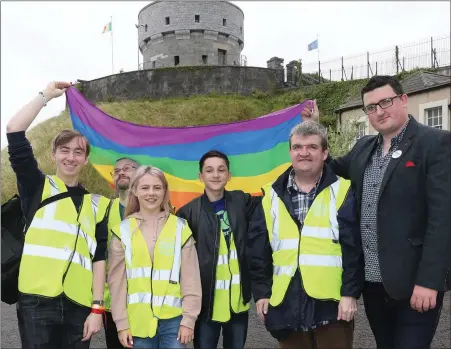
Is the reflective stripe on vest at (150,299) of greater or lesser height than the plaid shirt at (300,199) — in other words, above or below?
below

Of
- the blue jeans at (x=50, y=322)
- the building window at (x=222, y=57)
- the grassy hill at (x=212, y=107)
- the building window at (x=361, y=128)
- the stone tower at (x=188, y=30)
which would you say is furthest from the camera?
the building window at (x=222, y=57)

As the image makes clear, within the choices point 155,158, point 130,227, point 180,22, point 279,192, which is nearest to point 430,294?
point 279,192

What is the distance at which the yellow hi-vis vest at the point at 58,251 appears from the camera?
3146 millimetres

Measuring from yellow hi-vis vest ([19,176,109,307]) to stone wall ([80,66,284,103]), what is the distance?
33681 mm

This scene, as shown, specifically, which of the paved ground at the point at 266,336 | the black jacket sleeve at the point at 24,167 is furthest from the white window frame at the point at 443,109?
the black jacket sleeve at the point at 24,167

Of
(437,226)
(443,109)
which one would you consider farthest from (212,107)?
(437,226)

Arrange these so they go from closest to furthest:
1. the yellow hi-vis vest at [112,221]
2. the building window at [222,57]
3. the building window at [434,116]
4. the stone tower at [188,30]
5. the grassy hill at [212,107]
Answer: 1. the yellow hi-vis vest at [112,221]
2. the building window at [434,116]
3. the grassy hill at [212,107]
4. the stone tower at [188,30]
5. the building window at [222,57]

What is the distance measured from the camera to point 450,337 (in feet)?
17.4

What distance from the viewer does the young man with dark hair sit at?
360 cm

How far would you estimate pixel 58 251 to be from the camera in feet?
10.5

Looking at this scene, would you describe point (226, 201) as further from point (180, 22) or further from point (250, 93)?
point (180, 22)

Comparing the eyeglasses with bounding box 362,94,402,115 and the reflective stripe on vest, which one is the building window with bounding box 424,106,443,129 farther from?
the reflective stripe on vest

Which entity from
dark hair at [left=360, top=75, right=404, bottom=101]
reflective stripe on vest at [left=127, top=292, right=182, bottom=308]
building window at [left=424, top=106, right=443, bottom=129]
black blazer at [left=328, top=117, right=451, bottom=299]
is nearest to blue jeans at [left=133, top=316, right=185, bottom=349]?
reflective stripe on vest at [left=127, top=292, right=182, bottom=308]

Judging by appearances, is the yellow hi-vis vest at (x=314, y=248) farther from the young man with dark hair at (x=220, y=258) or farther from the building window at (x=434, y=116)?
the building window at (x=434, y=116)
